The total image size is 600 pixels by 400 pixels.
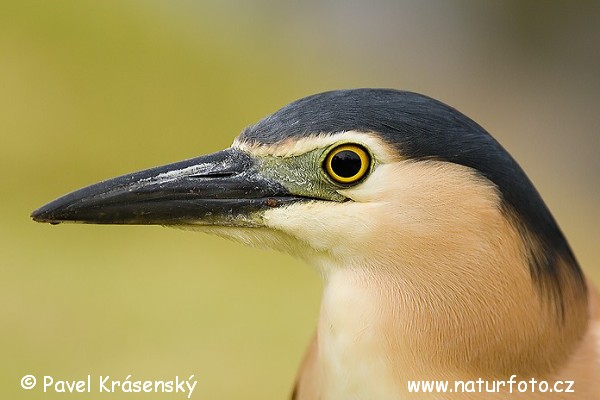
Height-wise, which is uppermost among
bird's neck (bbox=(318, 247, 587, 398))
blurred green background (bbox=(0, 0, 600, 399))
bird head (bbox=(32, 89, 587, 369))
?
blurred green background (bbox=(0, 0, 600, 399))

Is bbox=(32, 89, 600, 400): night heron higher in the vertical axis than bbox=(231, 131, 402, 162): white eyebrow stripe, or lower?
lower

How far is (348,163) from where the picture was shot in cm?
118

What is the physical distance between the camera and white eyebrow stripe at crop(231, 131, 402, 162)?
1.17 m

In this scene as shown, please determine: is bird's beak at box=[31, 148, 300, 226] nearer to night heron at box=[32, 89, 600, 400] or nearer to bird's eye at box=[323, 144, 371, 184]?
night heron at box=[32, 89, 600, 400]

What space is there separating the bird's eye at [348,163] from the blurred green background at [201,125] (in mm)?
2141

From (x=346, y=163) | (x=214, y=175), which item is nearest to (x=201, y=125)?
(x=214, y=175)

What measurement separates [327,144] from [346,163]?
4 centimetres

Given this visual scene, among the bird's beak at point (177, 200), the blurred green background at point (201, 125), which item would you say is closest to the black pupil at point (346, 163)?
the bird's beak at point (177, 200)

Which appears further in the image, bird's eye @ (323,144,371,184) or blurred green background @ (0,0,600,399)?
blurred green background @ (0,0,600,399)

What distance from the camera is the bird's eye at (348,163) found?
118 cm

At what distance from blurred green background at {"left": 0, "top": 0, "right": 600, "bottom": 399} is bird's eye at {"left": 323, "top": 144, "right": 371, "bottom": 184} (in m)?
2.14

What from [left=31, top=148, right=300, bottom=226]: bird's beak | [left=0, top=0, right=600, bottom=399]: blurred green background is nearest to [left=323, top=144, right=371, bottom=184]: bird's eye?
[left=31, top=148, right=300, bottom=226]: bird's beak

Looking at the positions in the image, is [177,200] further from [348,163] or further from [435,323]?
[435,323]

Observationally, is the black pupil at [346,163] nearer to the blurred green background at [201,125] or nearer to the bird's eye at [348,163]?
the bird's eye at [348,163]
